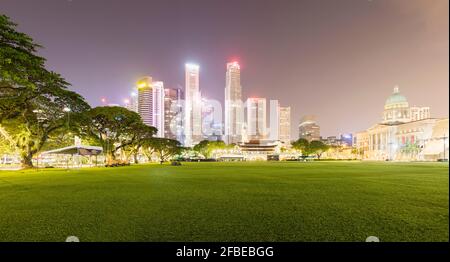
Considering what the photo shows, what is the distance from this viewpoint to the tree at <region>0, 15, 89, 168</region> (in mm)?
15141

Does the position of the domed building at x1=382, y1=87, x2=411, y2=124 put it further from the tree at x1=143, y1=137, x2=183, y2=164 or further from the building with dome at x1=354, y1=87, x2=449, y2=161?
the tree at x1=143, y1=137, x2=183, y2=164

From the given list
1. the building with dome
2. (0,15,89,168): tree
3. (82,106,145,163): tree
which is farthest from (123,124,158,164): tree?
the building with dome

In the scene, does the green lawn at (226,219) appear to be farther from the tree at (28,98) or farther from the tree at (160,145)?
the tree at (160,145)

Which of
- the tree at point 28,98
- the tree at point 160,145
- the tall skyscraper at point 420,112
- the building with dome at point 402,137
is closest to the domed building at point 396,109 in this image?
the building with dome at point 402,137

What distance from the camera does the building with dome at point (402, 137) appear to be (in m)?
86.7

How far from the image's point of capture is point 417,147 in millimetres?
88188

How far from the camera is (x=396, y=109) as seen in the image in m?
125

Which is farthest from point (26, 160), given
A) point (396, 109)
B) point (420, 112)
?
point (420, 112)

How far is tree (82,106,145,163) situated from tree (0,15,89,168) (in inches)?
275

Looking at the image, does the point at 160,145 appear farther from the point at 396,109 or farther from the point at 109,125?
the point at 396,109
